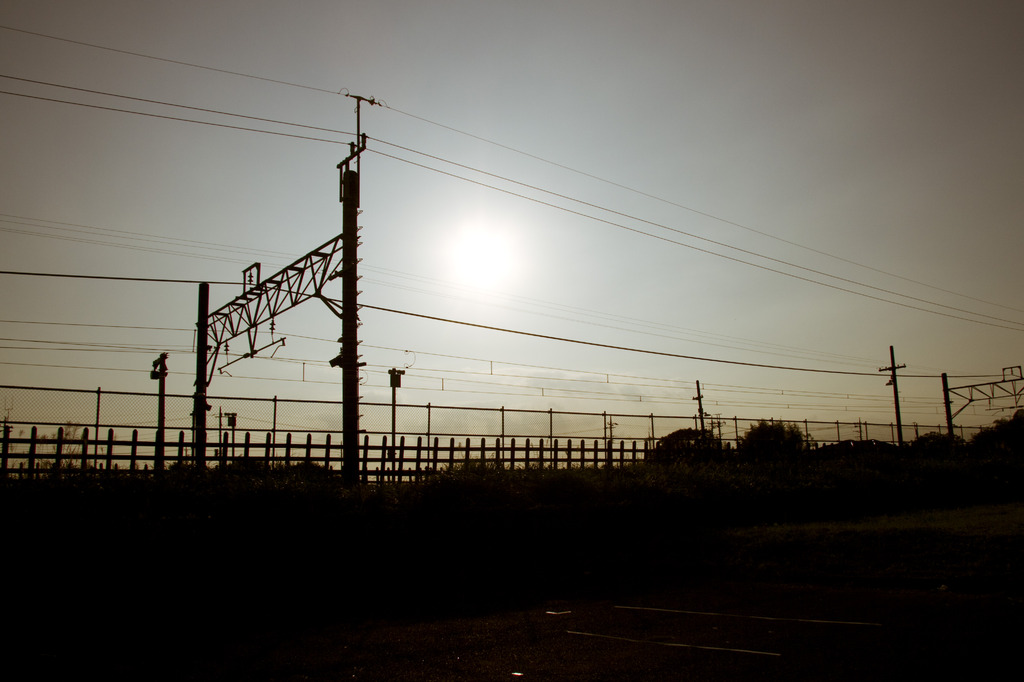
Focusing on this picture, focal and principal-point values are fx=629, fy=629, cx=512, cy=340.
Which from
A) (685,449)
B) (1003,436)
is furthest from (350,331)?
(1003,436)

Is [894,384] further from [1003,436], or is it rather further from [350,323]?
[350,323]

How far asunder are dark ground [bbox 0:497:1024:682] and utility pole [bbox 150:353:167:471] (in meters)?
4.02

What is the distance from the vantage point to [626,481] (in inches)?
659

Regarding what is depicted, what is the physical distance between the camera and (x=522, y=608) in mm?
9633

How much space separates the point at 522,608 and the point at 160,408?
12.8m

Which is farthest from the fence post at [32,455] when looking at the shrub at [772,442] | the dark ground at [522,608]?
the shrub at [772,442]

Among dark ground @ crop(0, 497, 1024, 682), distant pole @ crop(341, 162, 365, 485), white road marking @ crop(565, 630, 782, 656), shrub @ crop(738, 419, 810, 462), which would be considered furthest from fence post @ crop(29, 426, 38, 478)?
shrub @ crop(738, 419, 810, 462)

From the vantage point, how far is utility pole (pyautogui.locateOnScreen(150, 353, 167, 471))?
14.5 meters

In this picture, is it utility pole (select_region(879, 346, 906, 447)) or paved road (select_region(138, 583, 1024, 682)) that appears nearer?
paved road (select_region(138, 583, 1024, 682))

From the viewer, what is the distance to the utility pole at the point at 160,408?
14477 mm

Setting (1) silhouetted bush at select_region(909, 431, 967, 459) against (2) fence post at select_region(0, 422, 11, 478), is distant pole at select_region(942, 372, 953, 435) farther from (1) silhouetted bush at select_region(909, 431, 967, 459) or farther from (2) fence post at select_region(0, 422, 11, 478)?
(2) fence post at select_region(0, 422, 11, 478)

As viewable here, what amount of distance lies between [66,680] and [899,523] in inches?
689

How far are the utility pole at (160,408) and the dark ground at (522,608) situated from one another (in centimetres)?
402

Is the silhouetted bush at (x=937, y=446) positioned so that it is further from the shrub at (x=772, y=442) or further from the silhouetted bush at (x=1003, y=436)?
the shrub at (x=772, y=442)
